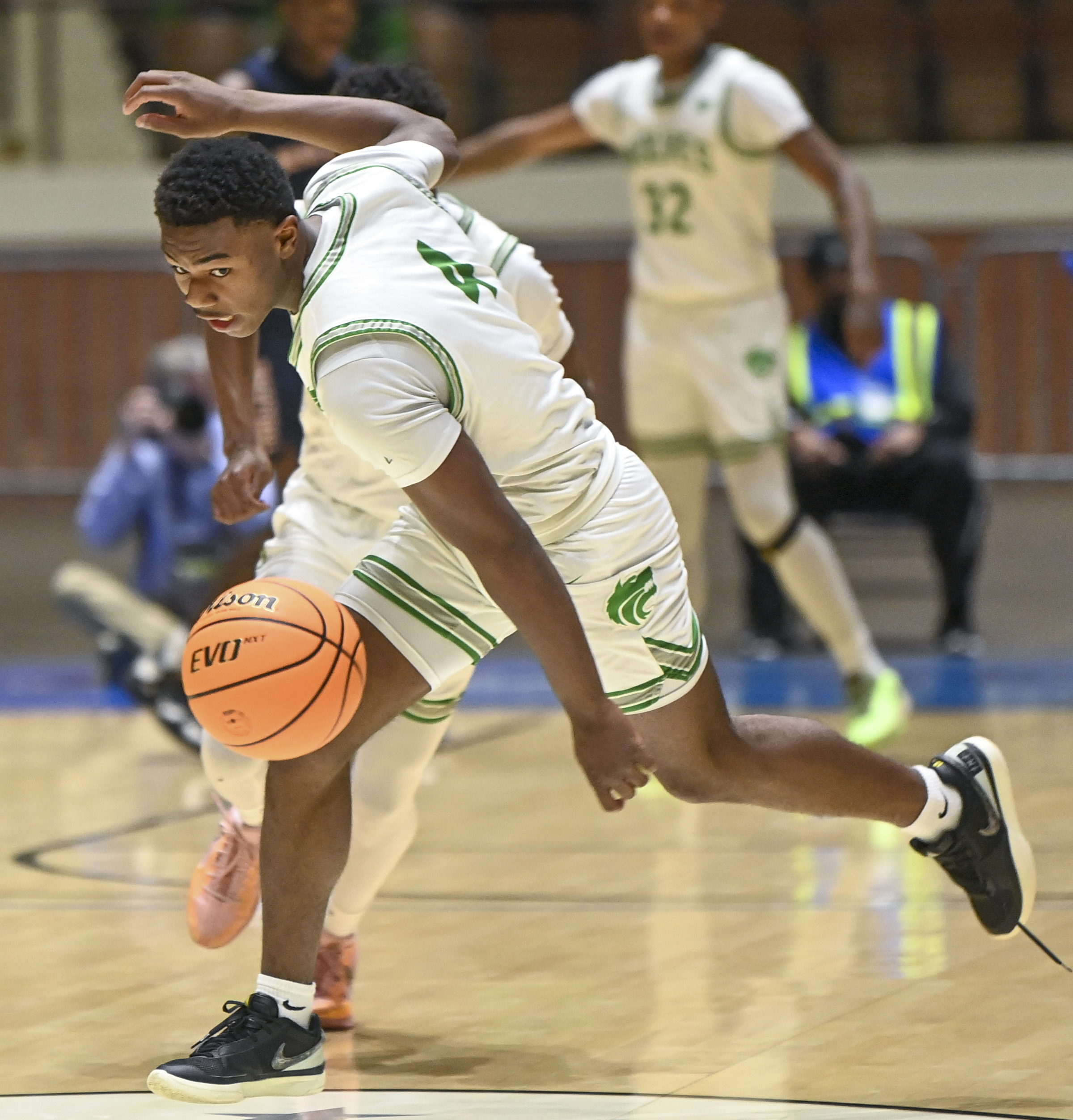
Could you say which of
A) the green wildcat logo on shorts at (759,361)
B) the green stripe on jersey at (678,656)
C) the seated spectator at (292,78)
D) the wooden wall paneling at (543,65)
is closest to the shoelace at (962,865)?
the green stripe on jersey at (678,656)

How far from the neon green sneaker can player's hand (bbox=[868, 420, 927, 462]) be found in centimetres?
230

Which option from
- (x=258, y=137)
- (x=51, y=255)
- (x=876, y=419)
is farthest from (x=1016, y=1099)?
(x=51, y=255)

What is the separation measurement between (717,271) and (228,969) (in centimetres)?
308

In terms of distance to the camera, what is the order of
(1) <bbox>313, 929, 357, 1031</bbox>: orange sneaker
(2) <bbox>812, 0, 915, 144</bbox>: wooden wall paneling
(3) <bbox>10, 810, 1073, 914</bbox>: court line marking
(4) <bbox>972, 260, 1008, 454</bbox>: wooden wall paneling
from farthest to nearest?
(2) <bbox>812, 0, 915, 144</bbox>: wooden wall paneling, (4) <bbox>972, 260, 1008, 454</bbox>: wooden wall paneling, (3) <bbox>10, 810, 1073, 914</bbox>: court line marking, (1) <bbox>313, 929, 357, 1031</bbox>: orange sneaker

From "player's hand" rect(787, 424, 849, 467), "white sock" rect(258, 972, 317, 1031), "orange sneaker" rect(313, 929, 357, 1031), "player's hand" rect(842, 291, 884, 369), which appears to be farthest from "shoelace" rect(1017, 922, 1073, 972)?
"player's hand" rect(787, 424, 849, 467)

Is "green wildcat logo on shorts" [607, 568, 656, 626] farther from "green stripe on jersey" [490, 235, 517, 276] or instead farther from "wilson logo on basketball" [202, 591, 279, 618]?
"green stripe on jersey" [490, 235, 517, 276]

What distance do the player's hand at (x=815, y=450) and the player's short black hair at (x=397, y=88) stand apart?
4563mm

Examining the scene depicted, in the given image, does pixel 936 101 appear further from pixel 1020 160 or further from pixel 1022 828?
pixel 1022 828

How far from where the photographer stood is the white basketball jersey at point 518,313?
386 cm

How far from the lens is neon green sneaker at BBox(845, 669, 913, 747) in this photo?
6.27 meters

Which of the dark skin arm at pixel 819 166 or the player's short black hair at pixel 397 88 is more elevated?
the player's short black hair at pixel 397 88

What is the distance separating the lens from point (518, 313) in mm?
3842

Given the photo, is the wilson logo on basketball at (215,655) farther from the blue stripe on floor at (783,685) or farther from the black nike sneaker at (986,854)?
the blue stripe on floor at (783,685)

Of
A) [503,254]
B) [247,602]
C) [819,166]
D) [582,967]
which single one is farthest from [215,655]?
[819,166]
